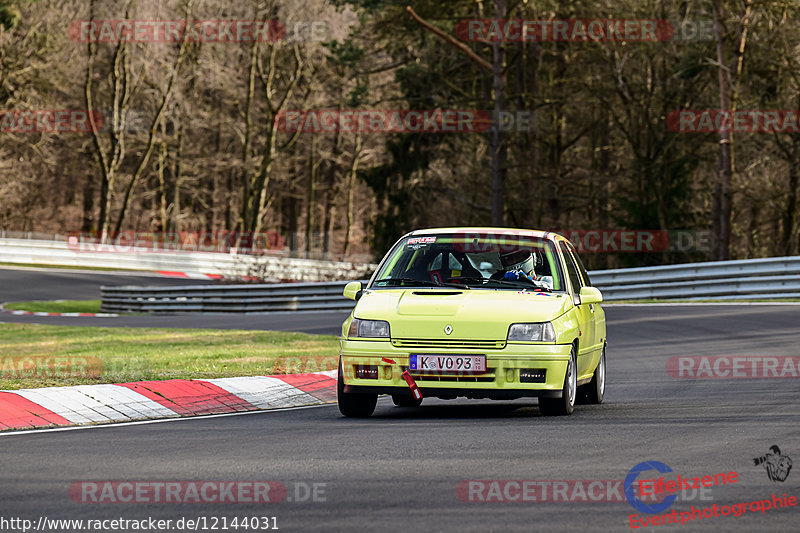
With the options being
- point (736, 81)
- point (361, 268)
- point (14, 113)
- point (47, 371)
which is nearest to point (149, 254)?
point (14, 113)

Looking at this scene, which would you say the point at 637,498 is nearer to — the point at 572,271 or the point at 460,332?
the point at 460,332

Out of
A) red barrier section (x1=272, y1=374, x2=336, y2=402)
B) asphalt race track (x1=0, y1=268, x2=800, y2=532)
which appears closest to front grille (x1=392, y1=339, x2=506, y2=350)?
asphalt race track (x1=0, y1=268, x2=800, y2=532)

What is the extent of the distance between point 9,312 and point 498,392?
24.9 meters

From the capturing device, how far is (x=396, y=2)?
1449 inches

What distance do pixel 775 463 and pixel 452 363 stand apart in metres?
2.89

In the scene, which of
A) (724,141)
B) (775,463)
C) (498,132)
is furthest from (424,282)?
(498,132)

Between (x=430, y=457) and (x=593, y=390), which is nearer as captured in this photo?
(x=430, y=457)

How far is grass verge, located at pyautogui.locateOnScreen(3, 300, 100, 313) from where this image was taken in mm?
34000

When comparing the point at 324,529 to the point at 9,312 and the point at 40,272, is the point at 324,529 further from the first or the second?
the point at 40,272

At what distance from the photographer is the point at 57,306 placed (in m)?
35.1

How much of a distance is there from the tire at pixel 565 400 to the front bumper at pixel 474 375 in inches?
6.9

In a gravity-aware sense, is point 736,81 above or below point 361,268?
above

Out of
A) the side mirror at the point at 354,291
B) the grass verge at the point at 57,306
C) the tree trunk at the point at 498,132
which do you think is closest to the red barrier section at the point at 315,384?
the side mirror at the point at 354,291

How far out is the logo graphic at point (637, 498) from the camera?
19.5ft
